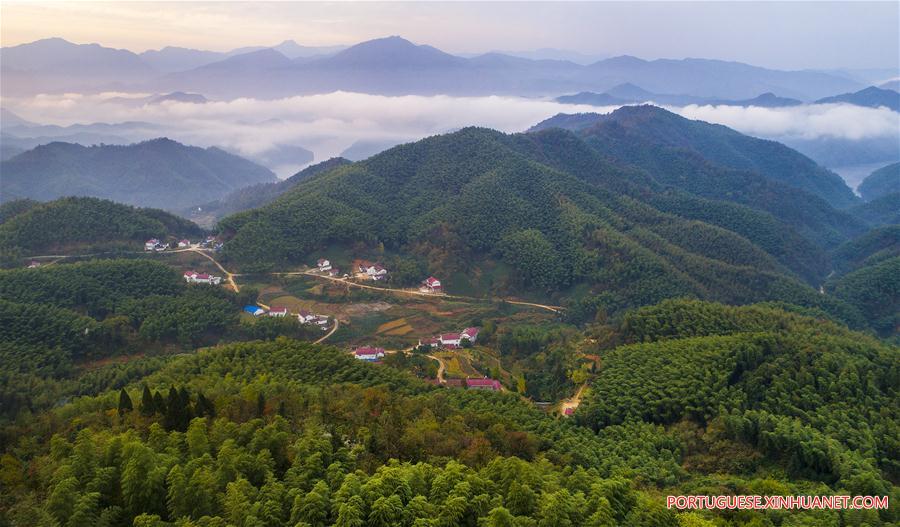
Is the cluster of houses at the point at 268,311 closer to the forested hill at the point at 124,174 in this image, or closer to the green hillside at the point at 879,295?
the green hillside at the point at 879,295

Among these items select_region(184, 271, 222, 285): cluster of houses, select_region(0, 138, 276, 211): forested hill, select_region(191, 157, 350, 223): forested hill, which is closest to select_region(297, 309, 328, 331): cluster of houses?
select_region(184, 271, 222, 285): cluster of houses

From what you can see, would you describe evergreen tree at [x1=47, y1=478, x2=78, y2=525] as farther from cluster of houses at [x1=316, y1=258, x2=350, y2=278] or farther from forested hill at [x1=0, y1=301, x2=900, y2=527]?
cluster of houses at [x1=316, y1=258, x2=350, y2=278]

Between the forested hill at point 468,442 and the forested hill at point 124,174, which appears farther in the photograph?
the forested hill at point 124,174

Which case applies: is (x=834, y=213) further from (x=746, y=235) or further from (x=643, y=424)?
(x=643, y=424)

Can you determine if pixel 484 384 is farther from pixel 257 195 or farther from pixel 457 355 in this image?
pixel 257 195

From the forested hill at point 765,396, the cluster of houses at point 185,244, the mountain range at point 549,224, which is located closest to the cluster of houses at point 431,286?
the mountain range at point 549,224

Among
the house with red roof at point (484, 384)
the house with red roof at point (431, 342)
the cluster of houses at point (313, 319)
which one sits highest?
the house with red roof at point (484, 384)
